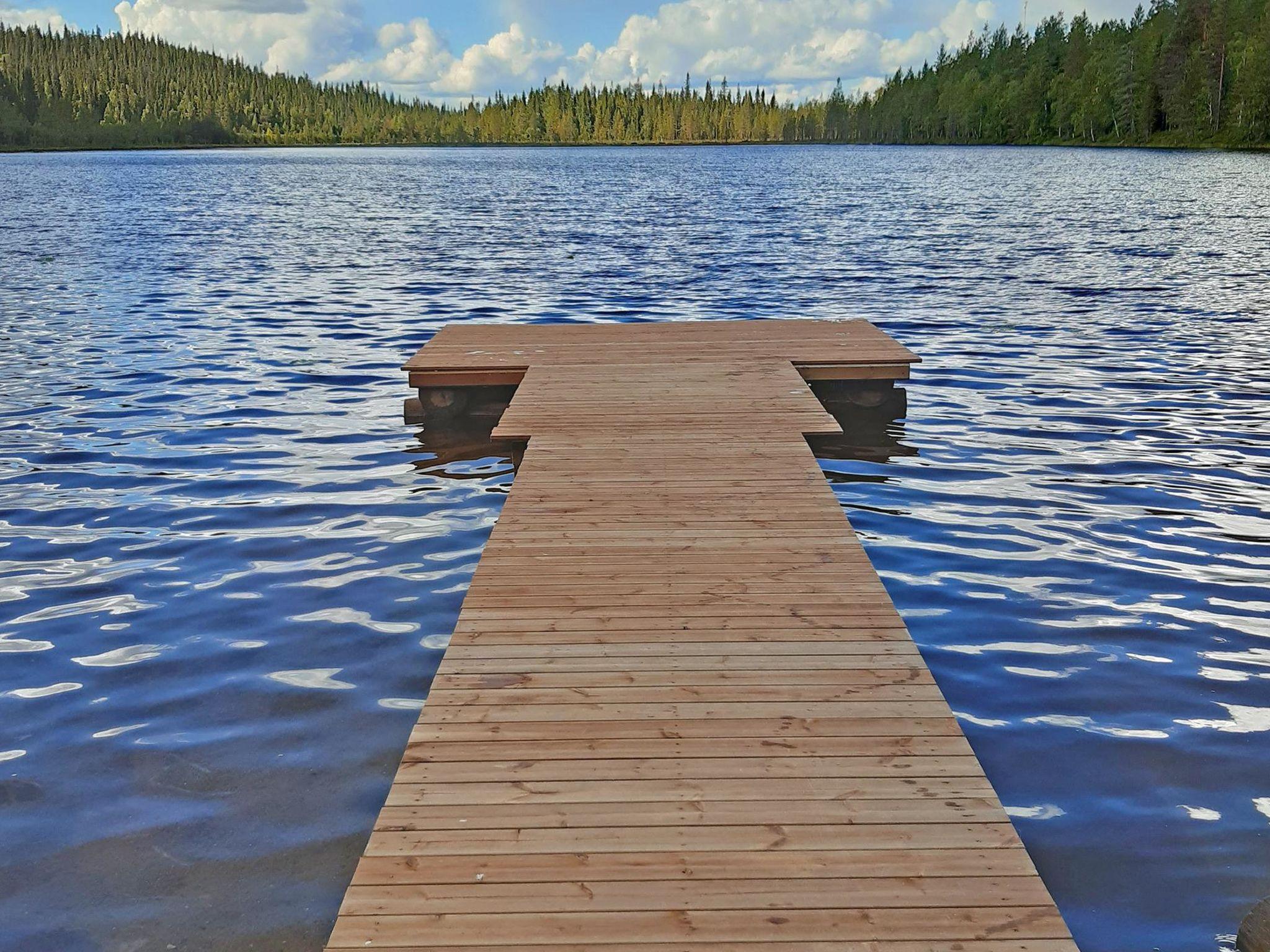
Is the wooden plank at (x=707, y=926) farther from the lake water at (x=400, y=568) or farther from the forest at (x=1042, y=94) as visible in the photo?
the forest at (x=1042, y=94)

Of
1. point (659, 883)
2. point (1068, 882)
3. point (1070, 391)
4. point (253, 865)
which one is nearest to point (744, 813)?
point (659, 883)

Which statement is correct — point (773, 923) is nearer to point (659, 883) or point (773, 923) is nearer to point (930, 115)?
point (659, 883)

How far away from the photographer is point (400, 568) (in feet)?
25.3

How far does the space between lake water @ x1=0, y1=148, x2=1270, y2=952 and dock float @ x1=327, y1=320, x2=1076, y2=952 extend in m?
0.78

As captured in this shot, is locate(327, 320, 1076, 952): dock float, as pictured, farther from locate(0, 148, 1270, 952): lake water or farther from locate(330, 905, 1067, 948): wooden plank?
locate(0, 148, 1270, 952): lake water

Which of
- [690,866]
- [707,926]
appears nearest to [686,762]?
[690,866]

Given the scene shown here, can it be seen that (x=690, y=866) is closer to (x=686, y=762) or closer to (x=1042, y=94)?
(x=686, y=762)

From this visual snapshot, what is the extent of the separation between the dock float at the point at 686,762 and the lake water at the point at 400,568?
779 mm

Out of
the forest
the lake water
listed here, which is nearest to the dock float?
the lake water

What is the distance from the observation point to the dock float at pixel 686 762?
10.4 feet

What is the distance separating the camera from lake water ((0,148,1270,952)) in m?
4.44

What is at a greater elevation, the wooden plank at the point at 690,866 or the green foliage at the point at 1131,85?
the green foliage at the point at 1131,85

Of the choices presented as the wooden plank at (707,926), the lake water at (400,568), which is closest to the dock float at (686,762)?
the wooden plank at (707,926)

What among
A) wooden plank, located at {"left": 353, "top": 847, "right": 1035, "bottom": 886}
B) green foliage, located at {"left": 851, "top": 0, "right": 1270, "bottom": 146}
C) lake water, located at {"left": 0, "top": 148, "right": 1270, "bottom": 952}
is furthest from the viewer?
green foliage, located at {"left": 851, "top": 0, "right": 1270, "bottom": 146}
